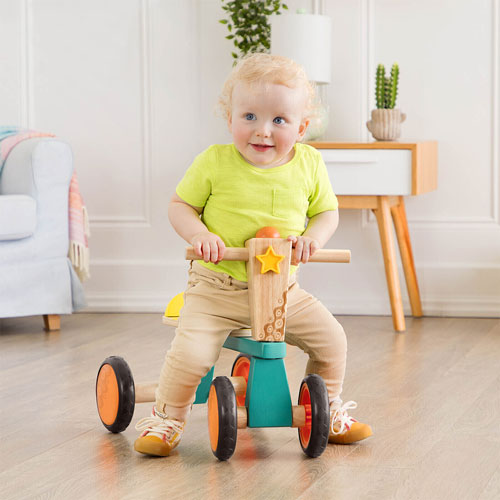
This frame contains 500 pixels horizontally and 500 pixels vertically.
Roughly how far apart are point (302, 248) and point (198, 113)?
196cm

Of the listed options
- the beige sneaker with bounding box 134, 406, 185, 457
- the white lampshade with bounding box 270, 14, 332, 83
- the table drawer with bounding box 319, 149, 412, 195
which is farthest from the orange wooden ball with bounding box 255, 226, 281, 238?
the white lampshade with bounding box 270, 14, 332, 83

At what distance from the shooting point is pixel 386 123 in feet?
9.18

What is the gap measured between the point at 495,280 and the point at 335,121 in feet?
2.65

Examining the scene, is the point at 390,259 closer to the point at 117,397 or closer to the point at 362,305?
the point at 362,305

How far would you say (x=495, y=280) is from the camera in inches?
120

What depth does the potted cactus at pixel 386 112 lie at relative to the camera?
280 cm

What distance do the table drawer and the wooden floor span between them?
0.52 meters

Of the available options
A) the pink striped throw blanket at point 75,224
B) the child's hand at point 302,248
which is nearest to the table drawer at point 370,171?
the pink striped throw blanket at point 75,224

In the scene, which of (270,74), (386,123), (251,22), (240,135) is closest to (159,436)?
(240,135)

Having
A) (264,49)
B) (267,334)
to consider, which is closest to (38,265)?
(264,49)

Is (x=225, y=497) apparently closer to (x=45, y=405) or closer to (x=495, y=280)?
(x=45, y=405)

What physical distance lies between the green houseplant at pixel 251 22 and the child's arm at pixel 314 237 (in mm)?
1580

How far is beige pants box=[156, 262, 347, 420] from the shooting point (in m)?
1.40

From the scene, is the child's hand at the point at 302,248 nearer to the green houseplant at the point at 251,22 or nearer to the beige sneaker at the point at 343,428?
the beige sneaker at the point at 343,428
